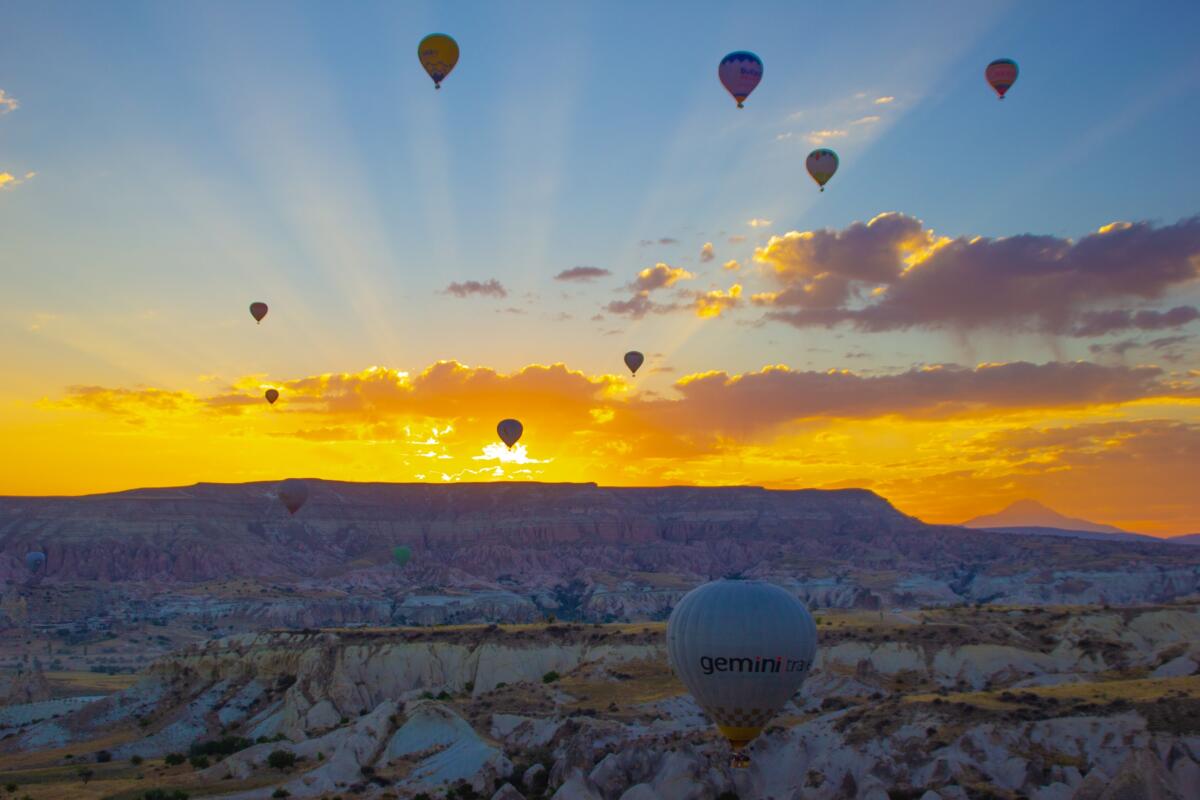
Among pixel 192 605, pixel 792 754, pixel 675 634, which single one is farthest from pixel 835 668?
pixel 192 605

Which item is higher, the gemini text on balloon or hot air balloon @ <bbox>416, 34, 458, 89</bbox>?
hot air balloon @ <bbox>416, 34, 458, 89</bbox>

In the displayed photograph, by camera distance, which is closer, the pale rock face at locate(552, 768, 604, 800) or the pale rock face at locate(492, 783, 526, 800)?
the pale rock face at locate(552, 768, 604, 800)

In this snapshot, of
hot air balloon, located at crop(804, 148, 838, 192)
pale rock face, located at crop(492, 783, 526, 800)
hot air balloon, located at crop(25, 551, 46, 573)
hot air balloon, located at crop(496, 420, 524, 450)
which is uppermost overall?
hot air balloon, located at crop(804, 148, 838, 192)

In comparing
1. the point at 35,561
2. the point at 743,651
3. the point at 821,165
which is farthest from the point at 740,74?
the point at 35,561

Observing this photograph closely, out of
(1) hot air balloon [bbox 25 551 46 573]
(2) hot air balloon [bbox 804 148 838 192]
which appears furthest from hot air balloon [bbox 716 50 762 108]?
(1) hot air balloon [bbox 25 551 46 573]

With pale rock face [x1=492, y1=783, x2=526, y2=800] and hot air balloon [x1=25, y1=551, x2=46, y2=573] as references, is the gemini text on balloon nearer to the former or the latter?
pale rock face [x1=492, y1=783, x2=526, y2=800]
